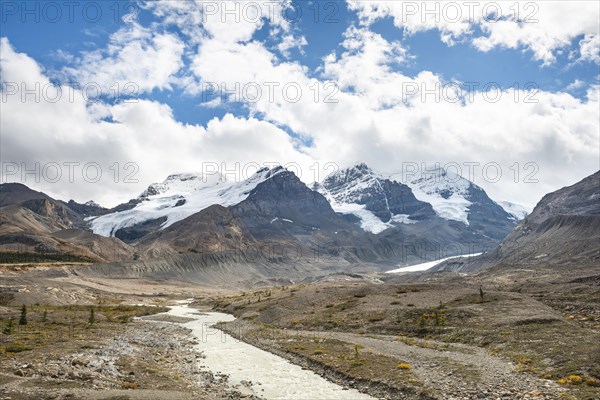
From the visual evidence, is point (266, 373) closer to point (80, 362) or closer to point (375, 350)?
point (375, 350)

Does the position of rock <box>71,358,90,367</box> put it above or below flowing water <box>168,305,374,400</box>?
above

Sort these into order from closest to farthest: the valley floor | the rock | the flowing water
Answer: the valley floor, the flowing water, the rock

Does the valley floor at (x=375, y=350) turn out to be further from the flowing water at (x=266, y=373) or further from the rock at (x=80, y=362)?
the flowing water at (x=266, y=373)

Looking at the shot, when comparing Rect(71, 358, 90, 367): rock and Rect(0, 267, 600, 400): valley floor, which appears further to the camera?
Rect(71, 358, 90, 367): rock

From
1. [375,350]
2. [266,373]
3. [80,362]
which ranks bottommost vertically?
[266,373]

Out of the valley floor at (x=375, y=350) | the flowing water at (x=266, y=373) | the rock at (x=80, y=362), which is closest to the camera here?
the valley floor at (x=375, y=350)

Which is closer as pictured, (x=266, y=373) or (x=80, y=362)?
(x=80, y=362)

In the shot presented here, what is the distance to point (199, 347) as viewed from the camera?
59.8 m

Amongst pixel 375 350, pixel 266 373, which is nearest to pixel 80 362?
pixel 266 373

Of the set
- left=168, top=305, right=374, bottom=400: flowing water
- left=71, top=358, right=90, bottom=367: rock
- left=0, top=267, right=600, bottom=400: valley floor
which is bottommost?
left=168, top=305, right=374, bottom=400: flowing water

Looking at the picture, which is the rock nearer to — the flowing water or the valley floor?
the valley floor

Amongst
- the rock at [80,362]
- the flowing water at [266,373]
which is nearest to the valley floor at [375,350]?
the rock at [80,362]

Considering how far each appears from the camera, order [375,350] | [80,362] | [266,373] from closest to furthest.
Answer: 1. [80,362]
2. [266,373]
3. [375,350]

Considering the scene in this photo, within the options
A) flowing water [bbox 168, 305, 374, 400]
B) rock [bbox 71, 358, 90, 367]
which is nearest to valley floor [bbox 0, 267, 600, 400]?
rock [bbox 71, 358, 90, 367]
